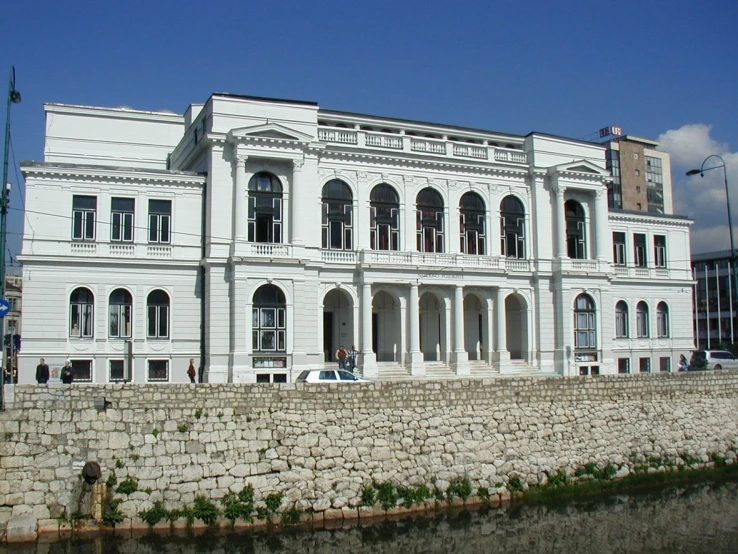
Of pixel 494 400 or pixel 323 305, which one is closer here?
pixel 494 400

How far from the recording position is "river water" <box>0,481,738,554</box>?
70.5 ft

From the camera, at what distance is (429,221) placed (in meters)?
46.2

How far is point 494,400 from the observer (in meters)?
27.9

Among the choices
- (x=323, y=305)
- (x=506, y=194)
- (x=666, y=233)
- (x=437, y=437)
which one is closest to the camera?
(x=437, y=437)

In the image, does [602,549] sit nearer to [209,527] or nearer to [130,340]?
[209,527]

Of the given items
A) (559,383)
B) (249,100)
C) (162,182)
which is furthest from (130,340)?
(559,383)

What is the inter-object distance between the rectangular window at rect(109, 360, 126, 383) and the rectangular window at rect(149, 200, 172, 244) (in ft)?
21.5

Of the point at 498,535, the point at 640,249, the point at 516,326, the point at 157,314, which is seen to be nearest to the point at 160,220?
the point at 157,314

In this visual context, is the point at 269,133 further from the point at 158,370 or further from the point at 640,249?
the point at 640,249

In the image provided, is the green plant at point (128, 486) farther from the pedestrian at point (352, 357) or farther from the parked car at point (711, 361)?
the parked car at point (711, 361)

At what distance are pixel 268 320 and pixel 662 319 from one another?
2990 centimetres

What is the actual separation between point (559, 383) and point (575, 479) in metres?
3.62

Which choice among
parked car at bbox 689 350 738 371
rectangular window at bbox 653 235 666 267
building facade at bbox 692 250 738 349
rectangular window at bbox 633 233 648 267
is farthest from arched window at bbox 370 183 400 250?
building facade at bbox 692 250 738 349

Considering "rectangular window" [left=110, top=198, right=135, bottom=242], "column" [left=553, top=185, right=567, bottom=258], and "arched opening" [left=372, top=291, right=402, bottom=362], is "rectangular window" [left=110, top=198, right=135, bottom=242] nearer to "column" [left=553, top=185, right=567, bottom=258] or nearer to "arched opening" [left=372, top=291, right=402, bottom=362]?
"arched opening" [left=372, top=291, right=402, bottom=362]
